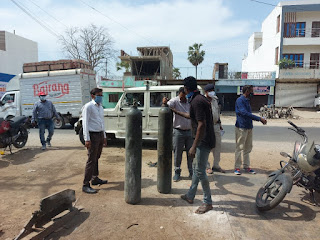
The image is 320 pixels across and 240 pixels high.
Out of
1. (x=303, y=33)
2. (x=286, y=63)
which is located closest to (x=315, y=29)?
(x=303, y=33)

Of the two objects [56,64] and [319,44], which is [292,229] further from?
[319,44]

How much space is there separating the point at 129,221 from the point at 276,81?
80.7 feet

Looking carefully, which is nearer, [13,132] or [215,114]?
[215,114]

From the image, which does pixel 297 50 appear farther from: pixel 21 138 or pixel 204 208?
pixel 204 208

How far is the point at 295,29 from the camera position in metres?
24.8

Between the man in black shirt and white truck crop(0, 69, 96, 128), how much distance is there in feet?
32.4

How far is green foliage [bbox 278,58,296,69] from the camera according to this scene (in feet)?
75.9

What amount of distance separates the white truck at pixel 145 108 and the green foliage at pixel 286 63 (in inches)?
797

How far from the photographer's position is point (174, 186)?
4.32 meters

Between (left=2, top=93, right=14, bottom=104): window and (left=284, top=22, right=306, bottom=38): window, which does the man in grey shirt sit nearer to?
(left=2, top=93, right=14, bottom=104): window

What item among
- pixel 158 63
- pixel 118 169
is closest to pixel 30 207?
pixel 118 169

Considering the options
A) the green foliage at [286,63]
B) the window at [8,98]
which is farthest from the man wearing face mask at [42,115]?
the green foliage at [286,63]

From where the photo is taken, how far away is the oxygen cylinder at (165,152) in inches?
156

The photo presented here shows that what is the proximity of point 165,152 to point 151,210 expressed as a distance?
1.03 metres
